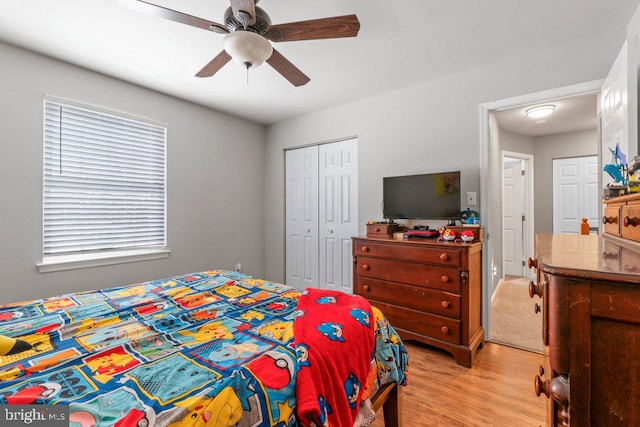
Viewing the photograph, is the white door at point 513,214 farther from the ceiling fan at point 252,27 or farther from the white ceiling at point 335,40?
the ceiling fan at point 252,27

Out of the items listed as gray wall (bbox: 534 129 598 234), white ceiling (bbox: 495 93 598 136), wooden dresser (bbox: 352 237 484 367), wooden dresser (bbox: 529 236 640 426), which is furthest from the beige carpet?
wooden dresser (bbox: 529 236 640 426)

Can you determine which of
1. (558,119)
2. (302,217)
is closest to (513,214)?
→ (558,119)

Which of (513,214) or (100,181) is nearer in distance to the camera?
(100,181)

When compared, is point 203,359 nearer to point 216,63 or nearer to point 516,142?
point 216,63

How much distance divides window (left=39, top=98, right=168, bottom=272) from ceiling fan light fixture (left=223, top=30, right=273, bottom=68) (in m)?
2.05

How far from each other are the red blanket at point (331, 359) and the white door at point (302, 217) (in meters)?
2.59

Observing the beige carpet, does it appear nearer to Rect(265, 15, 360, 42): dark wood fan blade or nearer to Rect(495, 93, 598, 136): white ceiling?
Rect(495, 93, 598, 136): white ceiling

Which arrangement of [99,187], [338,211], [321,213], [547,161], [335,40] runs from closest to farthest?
[335,40]
[99,187]
[338,211]
[321,213]
[547,161]

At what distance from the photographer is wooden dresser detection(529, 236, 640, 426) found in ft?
1.88

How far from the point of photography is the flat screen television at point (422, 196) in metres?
2.61

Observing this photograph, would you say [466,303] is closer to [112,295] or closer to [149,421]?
[149,421]

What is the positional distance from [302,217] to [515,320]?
280 cm

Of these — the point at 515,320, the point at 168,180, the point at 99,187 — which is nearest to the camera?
Result: the point at 99,187

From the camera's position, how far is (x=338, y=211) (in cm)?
375
